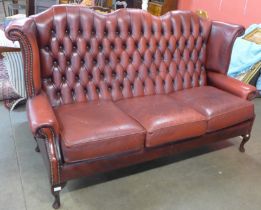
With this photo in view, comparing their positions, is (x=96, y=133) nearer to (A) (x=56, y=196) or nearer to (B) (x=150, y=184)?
(A) (x=56, y=196)

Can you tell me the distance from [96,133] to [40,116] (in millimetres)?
326

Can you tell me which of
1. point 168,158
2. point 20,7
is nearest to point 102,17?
point 168,158

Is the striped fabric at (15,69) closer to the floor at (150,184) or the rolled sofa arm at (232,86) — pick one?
the floor at (150,184)

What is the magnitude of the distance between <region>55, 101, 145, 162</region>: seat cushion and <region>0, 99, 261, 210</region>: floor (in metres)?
0.33

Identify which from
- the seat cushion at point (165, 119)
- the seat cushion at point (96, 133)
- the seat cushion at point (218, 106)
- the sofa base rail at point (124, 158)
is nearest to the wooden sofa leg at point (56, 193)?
the sofa base rail at point (124, 158)

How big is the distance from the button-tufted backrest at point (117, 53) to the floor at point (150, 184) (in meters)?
0.56

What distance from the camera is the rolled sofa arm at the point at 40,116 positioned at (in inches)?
59.6

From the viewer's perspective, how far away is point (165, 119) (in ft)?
6.04

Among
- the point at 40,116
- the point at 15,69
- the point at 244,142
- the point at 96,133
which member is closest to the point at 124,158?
the point at 96,133

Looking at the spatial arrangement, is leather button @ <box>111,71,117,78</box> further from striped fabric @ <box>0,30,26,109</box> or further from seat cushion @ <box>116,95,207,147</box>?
striped fabric @ <box>0,30,26,109</box>

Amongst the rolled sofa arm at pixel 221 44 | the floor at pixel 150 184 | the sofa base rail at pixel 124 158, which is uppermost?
the rolled sofa arm at pixel 221 44

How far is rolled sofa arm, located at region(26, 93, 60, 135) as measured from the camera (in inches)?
59.6

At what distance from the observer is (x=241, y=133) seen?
7.43 feet

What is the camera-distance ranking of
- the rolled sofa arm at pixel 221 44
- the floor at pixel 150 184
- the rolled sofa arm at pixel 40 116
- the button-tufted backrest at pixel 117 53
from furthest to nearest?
1. the rolled sofa arm at pixel 221 44
2. the button-tufted backrest at pixel 117 53
3. the floor at pixel 150 184
4. the rolled sofa arm at pixel 40 116
